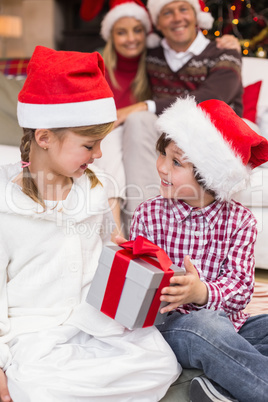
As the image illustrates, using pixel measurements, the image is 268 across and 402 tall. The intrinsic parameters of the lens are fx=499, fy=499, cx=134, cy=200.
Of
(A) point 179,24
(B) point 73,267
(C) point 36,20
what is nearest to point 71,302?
(B) point 73,267

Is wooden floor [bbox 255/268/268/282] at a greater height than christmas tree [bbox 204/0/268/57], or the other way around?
christmas tree [bbox 204/0/268/57]

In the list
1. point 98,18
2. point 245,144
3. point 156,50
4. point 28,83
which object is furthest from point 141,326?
point 98,18

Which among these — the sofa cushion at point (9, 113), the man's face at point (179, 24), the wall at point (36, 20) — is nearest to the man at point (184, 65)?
the man's face at point (179, 24)

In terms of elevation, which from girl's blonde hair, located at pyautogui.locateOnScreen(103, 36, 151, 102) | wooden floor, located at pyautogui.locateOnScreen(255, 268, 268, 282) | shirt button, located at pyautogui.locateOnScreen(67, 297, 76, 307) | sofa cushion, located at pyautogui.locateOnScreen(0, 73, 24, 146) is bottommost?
wooden floor, located at pyautogui.locateOnScreen(255, 268, 268, 282)

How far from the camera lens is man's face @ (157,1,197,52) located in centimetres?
219

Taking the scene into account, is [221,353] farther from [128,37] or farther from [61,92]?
[128,37]

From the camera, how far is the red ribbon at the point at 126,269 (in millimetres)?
1041

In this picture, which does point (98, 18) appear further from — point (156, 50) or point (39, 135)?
point (39, 135)

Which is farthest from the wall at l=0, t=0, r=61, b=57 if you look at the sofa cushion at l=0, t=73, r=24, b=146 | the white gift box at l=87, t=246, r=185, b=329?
the white gift box at l=87, t=246, r=185, b=329

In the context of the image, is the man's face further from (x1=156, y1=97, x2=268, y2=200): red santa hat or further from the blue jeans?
the blue jeans

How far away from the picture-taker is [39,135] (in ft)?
3.86

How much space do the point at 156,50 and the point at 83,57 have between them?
3.96 ft

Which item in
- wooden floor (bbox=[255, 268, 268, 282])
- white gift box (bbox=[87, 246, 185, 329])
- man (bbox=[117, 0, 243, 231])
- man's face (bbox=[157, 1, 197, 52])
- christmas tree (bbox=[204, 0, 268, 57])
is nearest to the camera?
white gift box (bbox=[87, 246, 185, 329])

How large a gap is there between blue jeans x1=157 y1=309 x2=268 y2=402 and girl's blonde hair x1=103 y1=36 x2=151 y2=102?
1.33 metres
